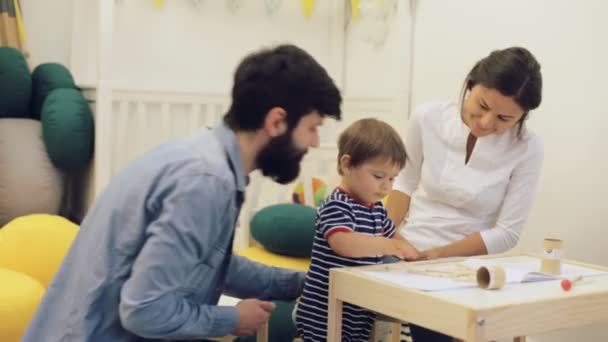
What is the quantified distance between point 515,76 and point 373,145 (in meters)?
0.41

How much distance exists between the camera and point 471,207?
6.61 ft

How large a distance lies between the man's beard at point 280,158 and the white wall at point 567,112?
1.30 metres

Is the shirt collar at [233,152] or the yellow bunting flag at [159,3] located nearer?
the shirt collar at [233,152]

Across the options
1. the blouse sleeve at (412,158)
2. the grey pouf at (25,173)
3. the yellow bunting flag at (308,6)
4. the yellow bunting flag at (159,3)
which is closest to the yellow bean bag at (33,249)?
the grey pouf at (25,173)

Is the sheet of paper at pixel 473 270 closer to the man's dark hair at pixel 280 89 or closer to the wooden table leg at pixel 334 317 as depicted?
the wooden table leg at pixel 334 317

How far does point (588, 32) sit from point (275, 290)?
138 centimetres

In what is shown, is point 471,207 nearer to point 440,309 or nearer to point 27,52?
point 440,309

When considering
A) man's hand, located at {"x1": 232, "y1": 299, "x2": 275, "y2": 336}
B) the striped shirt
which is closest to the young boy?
→ the striped shirt

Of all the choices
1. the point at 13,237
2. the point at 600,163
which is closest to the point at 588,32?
the point at 600,163

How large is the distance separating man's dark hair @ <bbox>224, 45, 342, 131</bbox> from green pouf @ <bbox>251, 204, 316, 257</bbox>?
1.14 metres

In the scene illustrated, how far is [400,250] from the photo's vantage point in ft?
5.73

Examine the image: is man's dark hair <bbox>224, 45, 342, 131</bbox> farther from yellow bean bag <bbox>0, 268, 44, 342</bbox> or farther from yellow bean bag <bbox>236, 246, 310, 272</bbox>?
yellow bean bag <bbox>236, 246, 310, 272</bbox>

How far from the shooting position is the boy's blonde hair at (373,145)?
1720 millimetres

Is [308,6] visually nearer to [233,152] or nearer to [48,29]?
[48,29]
